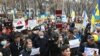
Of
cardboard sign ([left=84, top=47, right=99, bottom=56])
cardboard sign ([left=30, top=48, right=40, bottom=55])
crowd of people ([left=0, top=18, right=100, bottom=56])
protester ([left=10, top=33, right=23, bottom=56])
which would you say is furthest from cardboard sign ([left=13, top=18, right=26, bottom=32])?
cardboard sign ([left=84, top=47, right=99, bottom=56])

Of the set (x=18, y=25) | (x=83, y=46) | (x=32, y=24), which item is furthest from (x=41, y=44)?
(x=32, y=24)

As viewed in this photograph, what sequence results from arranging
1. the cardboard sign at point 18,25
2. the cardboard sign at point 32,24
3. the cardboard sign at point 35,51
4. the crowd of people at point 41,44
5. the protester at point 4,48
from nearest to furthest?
the protester at point 4,48 → the crowd of people at point 41,44 → the cardboard sign at point 35,51 → the cardboard sign at point 18,25 → the cardboard sign at point 32,24

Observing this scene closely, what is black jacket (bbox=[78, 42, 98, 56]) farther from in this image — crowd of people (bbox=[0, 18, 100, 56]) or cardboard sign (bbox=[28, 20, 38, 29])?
cardboard sign (bbox=[28, 20, 38, 29])

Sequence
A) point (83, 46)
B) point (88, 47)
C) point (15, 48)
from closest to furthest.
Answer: point (88, 47)
point (83, 46)
point (15, 48)

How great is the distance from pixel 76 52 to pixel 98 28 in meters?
1.26

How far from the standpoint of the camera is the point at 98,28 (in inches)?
615

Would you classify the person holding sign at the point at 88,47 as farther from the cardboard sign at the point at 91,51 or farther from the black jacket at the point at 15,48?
the black jacket at the point at 15,48

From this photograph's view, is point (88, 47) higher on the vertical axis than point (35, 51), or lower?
higher

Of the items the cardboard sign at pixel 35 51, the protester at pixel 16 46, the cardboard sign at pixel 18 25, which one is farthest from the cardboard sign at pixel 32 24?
the cardboard sign at pixel 35 51

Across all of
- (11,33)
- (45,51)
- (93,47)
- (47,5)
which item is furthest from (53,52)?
(47,5)

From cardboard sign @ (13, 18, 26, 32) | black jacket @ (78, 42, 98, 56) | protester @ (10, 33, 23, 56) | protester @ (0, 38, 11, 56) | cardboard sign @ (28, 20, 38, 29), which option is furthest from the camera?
cardboard sign @ (28, 20, 38, 29)

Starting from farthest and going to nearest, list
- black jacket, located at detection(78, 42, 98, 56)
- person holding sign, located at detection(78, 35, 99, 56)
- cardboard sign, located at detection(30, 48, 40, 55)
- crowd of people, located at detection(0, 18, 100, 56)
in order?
cardboard sign, located at detection(30, 48, 40, 55)
black jacket, located at detection(78, 42, 98, 56)
crowd of people, located at detection(0, 18, 100, 56)
person holding sign, located at detection(78, 35, 99, 56)

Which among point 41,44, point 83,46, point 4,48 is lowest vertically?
point 41,44

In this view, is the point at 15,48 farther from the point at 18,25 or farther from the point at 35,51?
the point at 18,25
